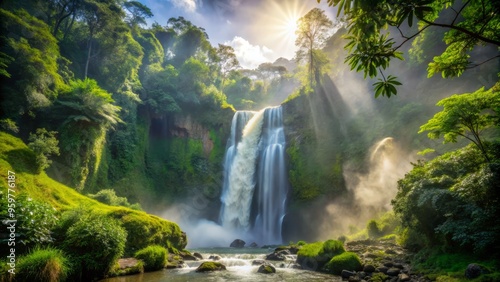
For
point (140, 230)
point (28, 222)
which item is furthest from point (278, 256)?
point (28, 222)

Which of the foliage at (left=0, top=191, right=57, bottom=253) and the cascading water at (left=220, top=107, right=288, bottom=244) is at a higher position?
the cascading water at (left=220, top=107, right=288, bottom=244)

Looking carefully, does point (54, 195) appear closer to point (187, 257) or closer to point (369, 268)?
point (187, 257)

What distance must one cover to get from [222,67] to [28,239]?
54328 millimetres

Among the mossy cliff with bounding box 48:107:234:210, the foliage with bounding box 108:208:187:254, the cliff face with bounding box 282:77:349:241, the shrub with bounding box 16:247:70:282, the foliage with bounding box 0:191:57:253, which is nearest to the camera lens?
the shrub with bounding box 16:247:70:282

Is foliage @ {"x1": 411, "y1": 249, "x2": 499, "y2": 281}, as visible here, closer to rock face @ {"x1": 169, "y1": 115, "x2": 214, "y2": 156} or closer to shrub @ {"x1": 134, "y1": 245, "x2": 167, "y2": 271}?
shrub @ {"x1": 134, "y1": 245, "x2": 167, "y2": 271}

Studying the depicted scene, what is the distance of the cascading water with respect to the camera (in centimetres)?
3116

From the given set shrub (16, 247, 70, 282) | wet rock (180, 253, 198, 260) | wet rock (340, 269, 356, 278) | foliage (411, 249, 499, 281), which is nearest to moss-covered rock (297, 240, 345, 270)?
wet rock (340, 269, 356, 278)

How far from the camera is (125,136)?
30.5 m

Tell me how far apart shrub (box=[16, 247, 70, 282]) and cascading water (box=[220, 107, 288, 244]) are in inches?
960

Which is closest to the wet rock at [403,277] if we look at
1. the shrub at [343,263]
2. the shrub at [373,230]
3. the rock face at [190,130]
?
the shrub at [343,263]

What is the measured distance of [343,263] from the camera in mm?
11234

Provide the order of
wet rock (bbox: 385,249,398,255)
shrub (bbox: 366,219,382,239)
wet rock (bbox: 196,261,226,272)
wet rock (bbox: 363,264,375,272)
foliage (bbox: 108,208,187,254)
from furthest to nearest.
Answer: shrub (bbox: 366,219,382,239) < foliage (bbox: 108,208,187,254) < wet rock (bbox: 385,249,398,255) < wet rock (bbox: 196,261,226,272) < wet rock (bbox: 363,264,375,272)

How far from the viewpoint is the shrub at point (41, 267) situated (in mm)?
6725

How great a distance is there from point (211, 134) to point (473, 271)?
115 ft
